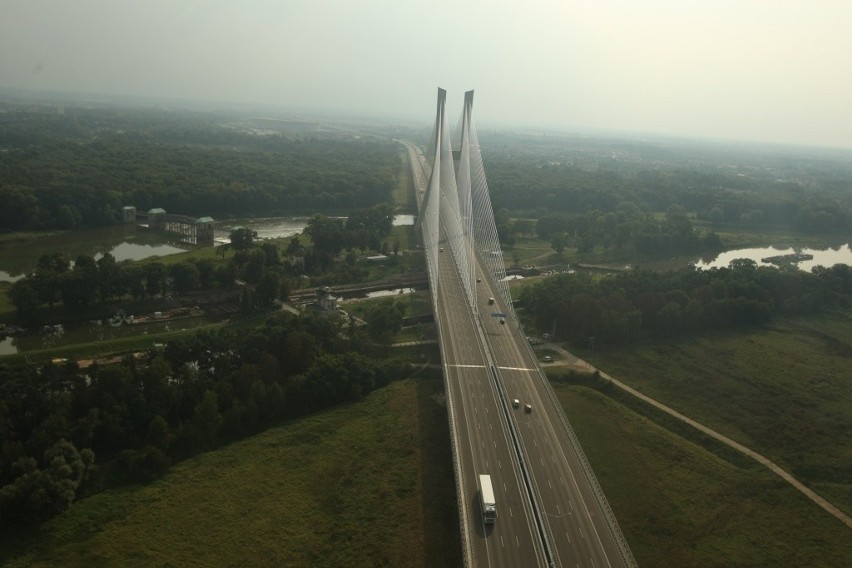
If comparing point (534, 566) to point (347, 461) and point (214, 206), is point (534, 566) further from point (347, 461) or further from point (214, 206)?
point (214, 206)

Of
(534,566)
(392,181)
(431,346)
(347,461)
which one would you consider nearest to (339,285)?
(431,346)

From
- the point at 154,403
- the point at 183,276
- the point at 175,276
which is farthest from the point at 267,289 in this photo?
the point at 154,403

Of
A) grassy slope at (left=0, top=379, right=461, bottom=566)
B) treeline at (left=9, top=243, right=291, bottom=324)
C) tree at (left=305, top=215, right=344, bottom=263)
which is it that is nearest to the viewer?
grassy slope at (left=0, top=379, right=461, bottom=566)

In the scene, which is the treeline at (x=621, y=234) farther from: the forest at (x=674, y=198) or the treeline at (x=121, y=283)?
the treeline at (x=121, y=283)

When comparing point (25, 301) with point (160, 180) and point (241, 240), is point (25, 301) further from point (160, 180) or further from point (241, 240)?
A: point (160, 180)

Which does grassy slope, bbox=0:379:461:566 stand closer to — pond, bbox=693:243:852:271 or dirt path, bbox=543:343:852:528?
dirt path, bbox=543:343:852:528

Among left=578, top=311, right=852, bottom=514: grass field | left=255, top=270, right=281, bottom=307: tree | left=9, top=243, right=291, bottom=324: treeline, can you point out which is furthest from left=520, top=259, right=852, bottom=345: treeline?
left=9, top=243, right=291, bottom=324: treeline

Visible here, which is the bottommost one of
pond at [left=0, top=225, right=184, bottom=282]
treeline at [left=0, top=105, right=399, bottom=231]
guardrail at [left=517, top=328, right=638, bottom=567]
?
pond at [left=0, top=225, right=184, bottom=282]
